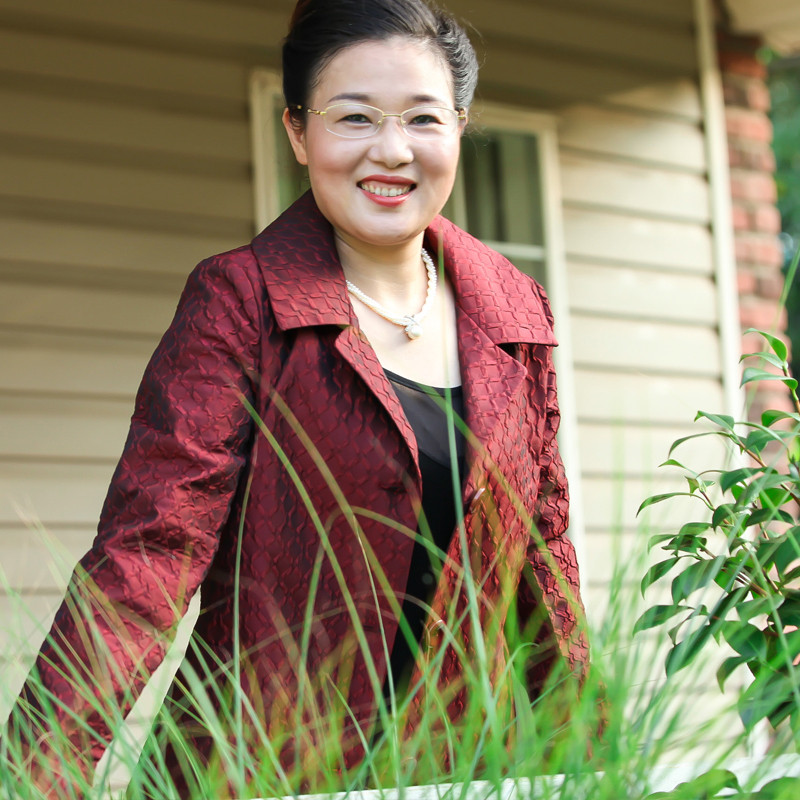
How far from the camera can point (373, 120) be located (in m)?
1.73

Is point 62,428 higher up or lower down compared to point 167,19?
lower down

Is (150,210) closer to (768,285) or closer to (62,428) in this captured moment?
(62,428)

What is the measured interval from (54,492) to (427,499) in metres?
2.27

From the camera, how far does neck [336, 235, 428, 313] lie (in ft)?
6.12

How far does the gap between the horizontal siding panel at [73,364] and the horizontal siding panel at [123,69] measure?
30.6 inches

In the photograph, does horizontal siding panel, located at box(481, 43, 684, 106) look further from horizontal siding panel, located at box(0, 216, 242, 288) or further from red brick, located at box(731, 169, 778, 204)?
horizontal siding panel, located at box(0, 216, 242, 288)

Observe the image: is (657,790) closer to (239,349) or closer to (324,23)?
(239,349)

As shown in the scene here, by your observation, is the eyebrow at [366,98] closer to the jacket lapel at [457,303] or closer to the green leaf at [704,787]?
the jacket lapel at [457,303]

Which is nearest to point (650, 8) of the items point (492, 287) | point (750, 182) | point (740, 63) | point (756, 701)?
point (740, 63)

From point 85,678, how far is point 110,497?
9.5 inches

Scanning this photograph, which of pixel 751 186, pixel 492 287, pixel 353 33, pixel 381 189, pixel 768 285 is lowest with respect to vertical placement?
pixel 492 287

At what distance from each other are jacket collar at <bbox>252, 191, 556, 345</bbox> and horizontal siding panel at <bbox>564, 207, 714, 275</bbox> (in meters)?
2.73

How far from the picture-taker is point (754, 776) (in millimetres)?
847

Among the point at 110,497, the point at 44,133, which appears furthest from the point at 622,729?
the point at 44,133
